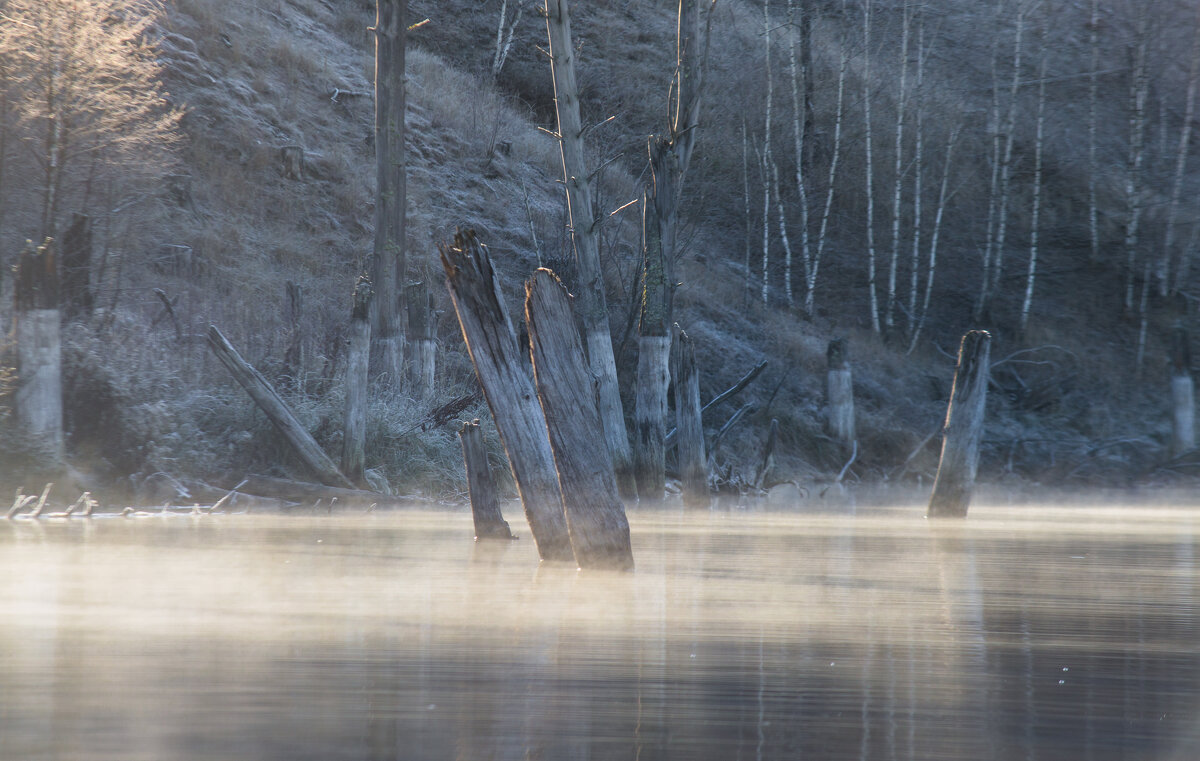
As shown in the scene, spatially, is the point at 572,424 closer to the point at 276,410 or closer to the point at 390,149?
the point at 276,410

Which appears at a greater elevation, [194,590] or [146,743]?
[146,743]

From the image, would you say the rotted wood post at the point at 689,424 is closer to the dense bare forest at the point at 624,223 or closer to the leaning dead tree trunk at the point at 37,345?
the dense bare forest at the point at 624,223

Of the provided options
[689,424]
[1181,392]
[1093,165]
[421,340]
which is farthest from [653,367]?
[1093,165]

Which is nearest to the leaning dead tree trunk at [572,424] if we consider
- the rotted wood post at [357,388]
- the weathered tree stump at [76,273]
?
the rotted wood post at [357,388]

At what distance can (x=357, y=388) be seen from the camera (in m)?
13.5

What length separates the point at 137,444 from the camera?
43.5 feet

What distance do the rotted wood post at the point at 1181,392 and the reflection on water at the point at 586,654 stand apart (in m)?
12.6

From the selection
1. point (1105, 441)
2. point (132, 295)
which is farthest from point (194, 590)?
point (1105, 441)

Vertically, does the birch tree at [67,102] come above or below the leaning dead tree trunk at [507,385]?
above

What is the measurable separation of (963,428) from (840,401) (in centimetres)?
807

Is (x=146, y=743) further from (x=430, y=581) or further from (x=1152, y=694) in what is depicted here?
(x=430, y=581)

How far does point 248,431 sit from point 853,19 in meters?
31.8

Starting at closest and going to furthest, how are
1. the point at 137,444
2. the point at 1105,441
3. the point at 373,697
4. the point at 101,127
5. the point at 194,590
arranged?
the point at 373,697, the point at 194,590, the point at 137,444, the point at 101,127, the point at 1105,441

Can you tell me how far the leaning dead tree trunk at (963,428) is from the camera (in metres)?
12.4
